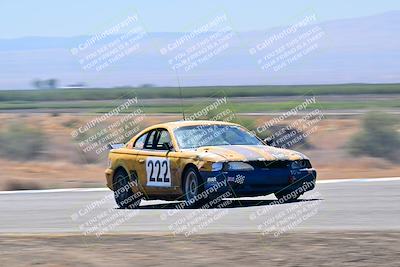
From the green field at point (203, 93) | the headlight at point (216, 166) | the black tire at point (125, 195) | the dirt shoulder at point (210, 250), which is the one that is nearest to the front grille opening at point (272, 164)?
the headlight at point (216, 166)

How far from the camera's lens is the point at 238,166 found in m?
17.1

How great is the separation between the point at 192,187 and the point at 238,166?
0.81m

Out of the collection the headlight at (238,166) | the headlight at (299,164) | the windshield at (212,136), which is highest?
the windshield at (212,136)

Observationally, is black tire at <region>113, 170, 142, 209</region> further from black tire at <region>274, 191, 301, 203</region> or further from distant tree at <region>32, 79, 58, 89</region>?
distant tree at <region>32, 79, 58, 89</region>

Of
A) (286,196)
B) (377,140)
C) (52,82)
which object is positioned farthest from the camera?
(52,82)

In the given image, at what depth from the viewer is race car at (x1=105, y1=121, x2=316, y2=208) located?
674 inches

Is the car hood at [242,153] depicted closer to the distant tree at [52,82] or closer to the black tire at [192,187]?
the black tire at [192,187]

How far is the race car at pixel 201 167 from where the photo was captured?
17.1m

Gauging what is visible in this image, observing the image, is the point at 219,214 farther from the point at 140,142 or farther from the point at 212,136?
the point at 140,142

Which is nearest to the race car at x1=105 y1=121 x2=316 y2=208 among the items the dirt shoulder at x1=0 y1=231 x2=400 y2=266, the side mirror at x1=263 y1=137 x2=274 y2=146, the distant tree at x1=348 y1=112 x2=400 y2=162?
the side mirror at x1=263 y1=137 x2=274 y2=146

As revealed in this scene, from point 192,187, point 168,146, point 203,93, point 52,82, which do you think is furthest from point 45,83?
point 192,187

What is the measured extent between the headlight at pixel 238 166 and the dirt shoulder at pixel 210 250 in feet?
10.9

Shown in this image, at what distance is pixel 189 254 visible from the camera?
1216 centimetres

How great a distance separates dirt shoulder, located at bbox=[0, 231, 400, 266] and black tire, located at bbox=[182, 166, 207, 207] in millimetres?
3218
